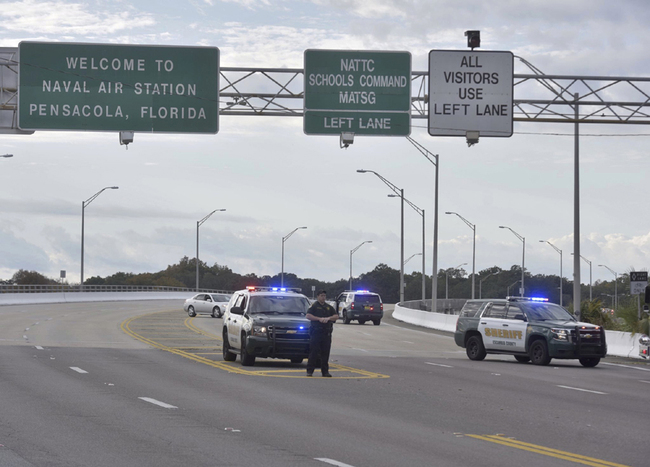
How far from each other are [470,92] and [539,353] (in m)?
7.42

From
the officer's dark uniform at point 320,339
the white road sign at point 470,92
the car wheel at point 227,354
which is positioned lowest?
the car wheel at point 227,354

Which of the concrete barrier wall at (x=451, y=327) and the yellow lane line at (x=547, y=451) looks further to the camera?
the concrete barrier wall at (x=451, y=327)

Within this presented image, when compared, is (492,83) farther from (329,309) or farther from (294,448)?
(294,448)

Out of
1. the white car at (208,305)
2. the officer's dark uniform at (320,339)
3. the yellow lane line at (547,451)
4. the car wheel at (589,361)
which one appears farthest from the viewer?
the white car at (208,305)

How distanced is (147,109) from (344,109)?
5.47m

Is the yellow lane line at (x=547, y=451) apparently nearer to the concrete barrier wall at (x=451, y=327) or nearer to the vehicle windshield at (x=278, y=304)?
the vehicle windshield at (x=278, y=304)

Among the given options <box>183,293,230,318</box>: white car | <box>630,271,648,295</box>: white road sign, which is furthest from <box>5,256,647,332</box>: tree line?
<box>630,271,648,295</box>: white road sign

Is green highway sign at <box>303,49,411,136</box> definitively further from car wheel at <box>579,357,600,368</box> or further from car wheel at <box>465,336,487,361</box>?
car wheel at <box>579,357,600,368</box>

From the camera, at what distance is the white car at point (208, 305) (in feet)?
189

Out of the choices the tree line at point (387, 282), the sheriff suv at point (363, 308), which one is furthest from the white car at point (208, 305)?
the tree line at point (387, 282)

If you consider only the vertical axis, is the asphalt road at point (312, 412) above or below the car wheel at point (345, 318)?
above

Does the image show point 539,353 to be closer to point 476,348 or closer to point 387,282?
point 476,348

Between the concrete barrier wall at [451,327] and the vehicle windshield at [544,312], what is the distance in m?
5.01

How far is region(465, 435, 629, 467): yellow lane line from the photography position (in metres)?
9.93
